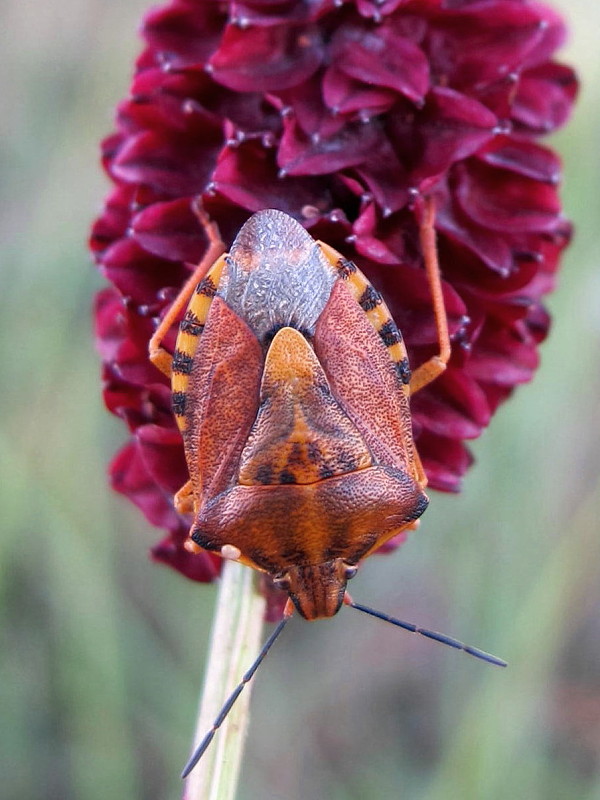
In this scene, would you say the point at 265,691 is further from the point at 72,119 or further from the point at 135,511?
the point at 72,119

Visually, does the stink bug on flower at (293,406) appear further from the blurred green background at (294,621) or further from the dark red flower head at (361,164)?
the blurred green background at (294,621)

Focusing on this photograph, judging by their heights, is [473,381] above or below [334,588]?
above

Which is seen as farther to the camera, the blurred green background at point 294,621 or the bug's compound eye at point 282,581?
the blurred green background at point 294,621

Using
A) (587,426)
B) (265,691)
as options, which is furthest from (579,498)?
(265,691)

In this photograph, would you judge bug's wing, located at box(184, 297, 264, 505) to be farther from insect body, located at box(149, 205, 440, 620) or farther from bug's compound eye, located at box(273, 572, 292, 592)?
bug's compound eye, located at box(273, 572, 292, 592)

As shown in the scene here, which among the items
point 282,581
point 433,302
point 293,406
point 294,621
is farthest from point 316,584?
point 294,621

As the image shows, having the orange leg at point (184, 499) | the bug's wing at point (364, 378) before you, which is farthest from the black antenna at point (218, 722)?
the bug's wing at point (364, 378)
